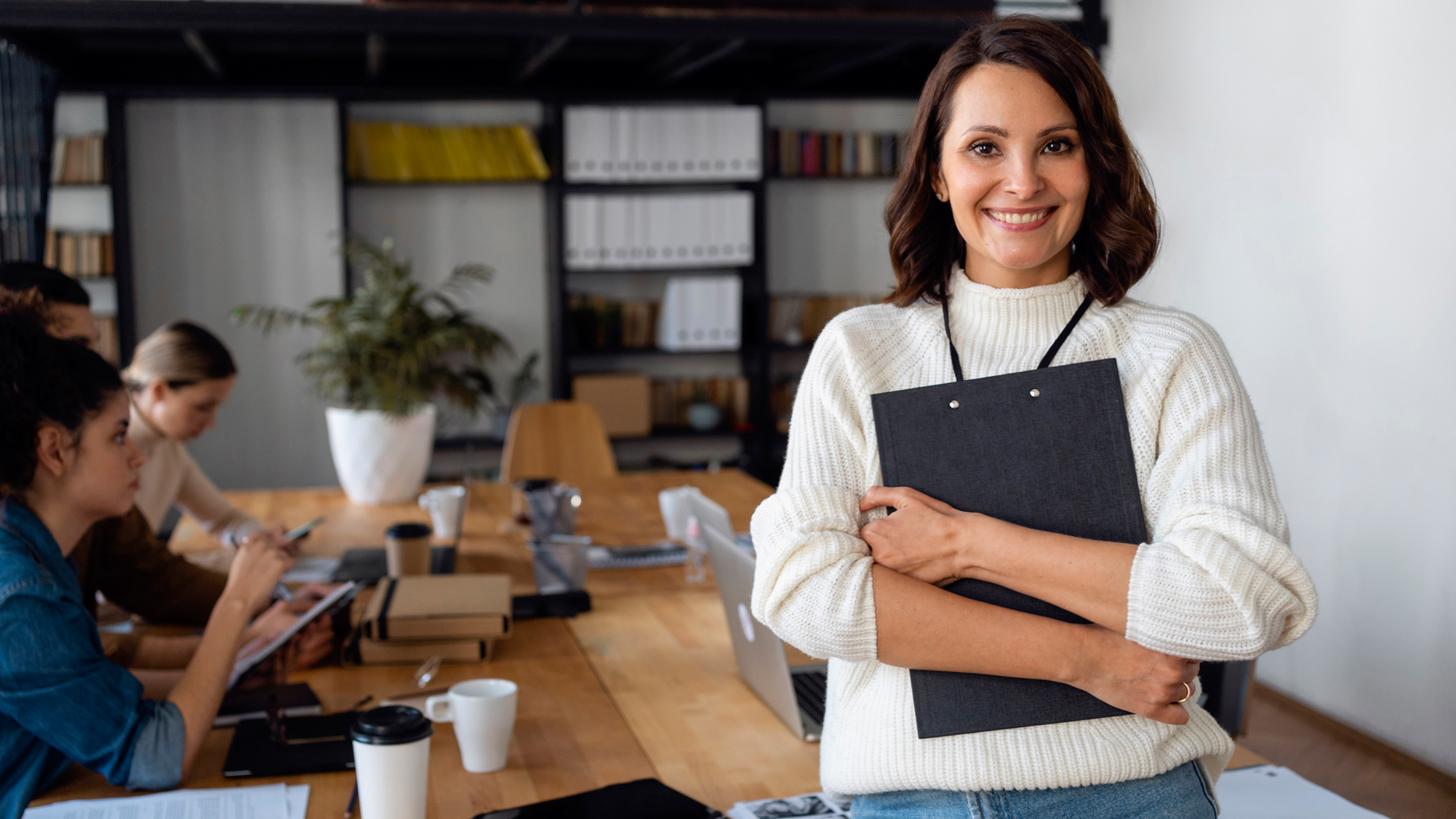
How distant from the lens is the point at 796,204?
6074 mm

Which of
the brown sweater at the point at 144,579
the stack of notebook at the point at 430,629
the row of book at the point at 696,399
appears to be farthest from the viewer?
the row of book at the point at 696,399

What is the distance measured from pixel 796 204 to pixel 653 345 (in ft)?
3.56

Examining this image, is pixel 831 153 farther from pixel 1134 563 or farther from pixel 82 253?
pixel 1134 563

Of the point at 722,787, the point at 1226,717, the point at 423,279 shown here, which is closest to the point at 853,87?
the point at 423,279

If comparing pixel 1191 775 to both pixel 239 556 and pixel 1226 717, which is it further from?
pixel 239 556

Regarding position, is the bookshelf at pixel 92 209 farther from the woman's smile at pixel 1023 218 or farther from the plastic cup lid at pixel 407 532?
the woman's smile at pixel 1023 218

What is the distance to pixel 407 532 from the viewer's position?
2393mm

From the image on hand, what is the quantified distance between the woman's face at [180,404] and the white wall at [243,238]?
2838 millimetres

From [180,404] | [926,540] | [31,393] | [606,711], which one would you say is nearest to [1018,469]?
[926,540]

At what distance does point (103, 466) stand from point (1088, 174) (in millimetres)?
1331

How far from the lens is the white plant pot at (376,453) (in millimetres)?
3391

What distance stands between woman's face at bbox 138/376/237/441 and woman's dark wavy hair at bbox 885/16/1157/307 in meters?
2.06

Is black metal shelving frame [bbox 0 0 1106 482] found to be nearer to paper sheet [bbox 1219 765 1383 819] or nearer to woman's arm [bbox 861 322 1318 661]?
paper sheet [bbox 1219 765 1383 819]

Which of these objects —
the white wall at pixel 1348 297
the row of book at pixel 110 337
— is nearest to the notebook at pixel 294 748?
the white wall at pixel 1348 297
